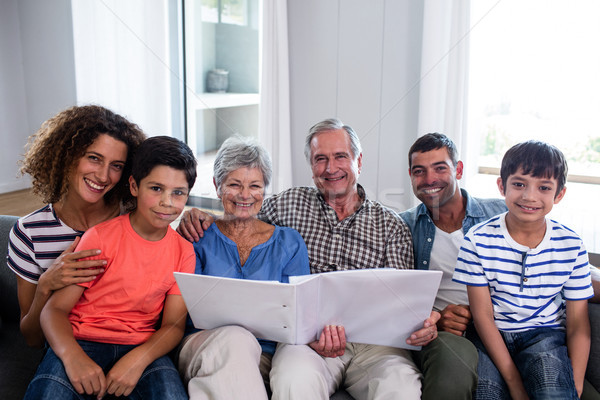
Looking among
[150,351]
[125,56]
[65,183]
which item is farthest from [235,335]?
[125,56]

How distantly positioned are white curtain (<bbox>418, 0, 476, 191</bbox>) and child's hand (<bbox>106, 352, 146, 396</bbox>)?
2391 mm

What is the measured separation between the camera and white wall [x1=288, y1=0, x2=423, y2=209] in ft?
11.1

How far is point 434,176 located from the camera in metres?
1.86

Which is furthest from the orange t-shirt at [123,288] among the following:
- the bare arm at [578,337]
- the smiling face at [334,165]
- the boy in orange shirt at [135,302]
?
the bare arm at [578,337]

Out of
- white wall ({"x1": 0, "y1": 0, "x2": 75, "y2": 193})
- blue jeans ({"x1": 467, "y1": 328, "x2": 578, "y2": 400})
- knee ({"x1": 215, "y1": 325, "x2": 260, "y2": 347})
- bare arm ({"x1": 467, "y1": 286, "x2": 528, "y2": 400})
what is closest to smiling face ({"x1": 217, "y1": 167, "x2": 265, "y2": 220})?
knee ({"x1": 215, "y1": 325, "x2": 260, "y2": 347})

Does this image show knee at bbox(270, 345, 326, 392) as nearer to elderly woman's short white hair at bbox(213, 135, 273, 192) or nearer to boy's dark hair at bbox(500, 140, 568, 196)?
elderly woman's short white hair at bbox(213, 135, 273, 192)

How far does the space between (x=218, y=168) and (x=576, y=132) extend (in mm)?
2508

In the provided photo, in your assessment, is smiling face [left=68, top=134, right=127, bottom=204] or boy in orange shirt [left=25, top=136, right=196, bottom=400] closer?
boy in orange shirt [left=25, top=136, right=196, bottom=400]

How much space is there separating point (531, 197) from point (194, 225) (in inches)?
40.4

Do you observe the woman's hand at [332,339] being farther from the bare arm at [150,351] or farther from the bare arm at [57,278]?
the bare arm at [57,278]

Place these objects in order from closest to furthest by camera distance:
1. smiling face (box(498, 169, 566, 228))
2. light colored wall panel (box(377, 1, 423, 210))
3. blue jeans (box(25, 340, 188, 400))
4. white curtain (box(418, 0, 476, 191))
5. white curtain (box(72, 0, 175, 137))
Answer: blue jeans (box(25, 340, 188, 400)), smiling face (box(498, 169, 566, 228)), white curtain (box(418, 0, 476, 191)), light colored wall panel (box(377, 1, 423, 210)), white curtain (box(72, 0, 175, 137))

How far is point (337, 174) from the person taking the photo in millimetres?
1923

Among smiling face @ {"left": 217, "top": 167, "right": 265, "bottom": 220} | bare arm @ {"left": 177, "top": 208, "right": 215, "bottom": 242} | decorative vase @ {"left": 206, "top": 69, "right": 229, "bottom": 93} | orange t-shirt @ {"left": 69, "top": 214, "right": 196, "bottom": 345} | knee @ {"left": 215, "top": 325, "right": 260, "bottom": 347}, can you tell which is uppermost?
decorative vase @ {"left": 206, "top": 69, "right": 229, "bottom": 93}

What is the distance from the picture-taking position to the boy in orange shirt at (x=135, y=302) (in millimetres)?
1354
